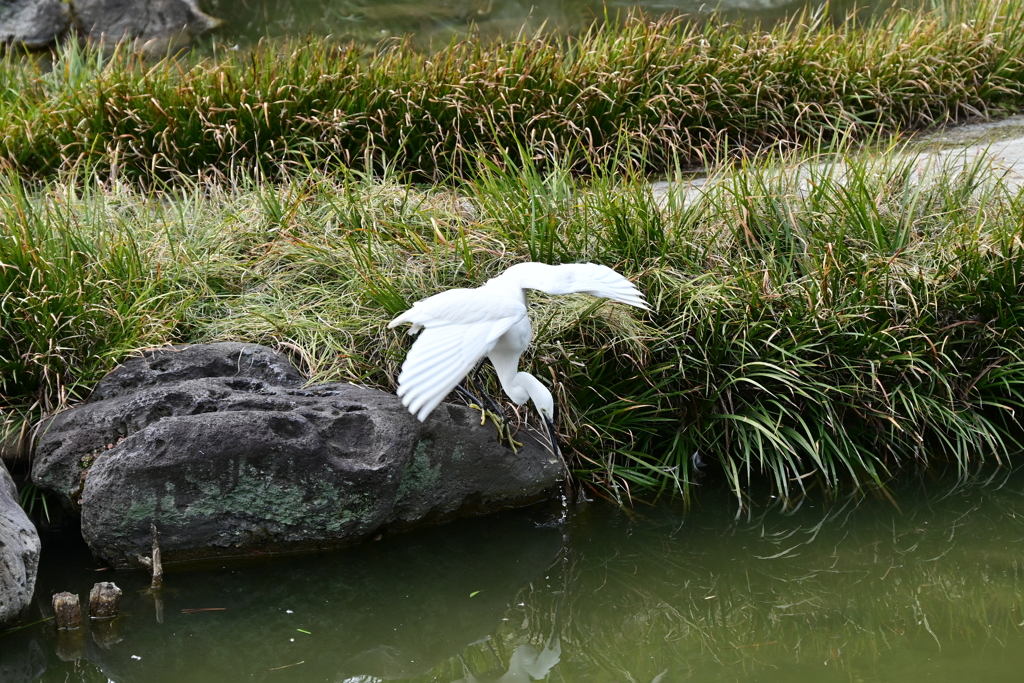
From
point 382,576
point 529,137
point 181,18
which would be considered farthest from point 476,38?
point 181,18

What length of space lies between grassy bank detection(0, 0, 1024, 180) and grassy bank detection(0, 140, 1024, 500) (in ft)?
3.26

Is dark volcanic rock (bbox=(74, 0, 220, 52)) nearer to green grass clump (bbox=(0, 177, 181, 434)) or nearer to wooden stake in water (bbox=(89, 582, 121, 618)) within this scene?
green grass clump (bbox=(0, 177, 181, 434))

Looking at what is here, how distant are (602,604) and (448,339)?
3.27 feet

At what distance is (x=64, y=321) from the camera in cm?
318

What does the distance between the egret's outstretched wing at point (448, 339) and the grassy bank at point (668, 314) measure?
0.81 meters

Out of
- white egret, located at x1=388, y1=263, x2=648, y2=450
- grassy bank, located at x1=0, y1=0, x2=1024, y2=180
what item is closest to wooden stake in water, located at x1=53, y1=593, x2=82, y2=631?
white egret, located at x1=388, y1=263, x2=648, y2=450

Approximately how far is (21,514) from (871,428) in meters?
2.97

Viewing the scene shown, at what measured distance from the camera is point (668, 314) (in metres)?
3.53

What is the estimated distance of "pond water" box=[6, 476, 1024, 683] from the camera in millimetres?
2396

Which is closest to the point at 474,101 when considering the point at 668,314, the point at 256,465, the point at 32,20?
the point at 668,314

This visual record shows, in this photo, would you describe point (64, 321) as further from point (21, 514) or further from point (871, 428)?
point (871, 428)

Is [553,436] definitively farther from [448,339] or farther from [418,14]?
[418,14]

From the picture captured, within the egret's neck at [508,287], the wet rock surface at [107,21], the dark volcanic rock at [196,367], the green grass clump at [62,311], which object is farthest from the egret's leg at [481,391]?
the wet rock surface at [107,21]

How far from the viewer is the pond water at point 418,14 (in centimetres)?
970
